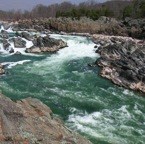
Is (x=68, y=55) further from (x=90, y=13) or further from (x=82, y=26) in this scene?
(x=90, y=13)

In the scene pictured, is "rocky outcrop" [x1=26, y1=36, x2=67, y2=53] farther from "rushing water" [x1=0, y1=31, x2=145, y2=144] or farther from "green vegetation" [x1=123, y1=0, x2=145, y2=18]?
"green vegetation" [x1=123, y1=0, x2=145, y2=18]

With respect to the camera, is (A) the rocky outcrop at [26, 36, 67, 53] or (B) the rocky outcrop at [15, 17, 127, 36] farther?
(B) the rocky outcrop at [15, 17, 127, 36]

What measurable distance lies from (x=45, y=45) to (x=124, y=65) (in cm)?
1383

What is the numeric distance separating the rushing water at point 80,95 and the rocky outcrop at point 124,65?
111 cm

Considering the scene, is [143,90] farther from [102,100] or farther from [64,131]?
[64,131]

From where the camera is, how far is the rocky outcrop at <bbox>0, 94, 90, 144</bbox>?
42.8ft

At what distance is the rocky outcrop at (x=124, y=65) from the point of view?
2983cm

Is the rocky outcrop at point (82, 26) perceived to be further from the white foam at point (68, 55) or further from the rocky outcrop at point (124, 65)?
the rocky outcrop at point (124, 65)

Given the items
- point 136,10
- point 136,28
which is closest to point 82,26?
point 136,28

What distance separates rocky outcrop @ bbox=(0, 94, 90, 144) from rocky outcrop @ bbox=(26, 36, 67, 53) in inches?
997

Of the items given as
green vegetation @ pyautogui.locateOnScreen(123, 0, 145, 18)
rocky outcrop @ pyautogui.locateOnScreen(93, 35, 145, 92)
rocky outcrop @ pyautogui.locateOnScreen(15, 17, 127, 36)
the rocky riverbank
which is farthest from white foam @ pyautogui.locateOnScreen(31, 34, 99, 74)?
green vegetation @ pyautogui.locateOnScreen(123, 0, 145, 18)

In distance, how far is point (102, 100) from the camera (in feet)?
83.1

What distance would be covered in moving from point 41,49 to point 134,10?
4132 centimetres

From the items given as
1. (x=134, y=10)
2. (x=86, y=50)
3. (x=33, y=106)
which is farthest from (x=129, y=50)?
(x=134, y=10)
